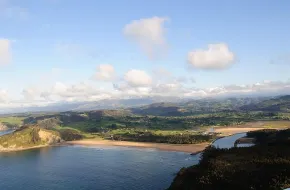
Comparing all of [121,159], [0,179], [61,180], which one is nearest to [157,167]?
[121,159]

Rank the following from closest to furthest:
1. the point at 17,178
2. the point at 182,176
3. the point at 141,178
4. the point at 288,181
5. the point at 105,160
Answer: the point at 288,181 → the point at 182,176 → the point at 141,178 → the point at 17,178 → the point at 105,160

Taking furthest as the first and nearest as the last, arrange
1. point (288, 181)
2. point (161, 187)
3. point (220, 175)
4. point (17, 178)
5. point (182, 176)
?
1. point (17, 178)
2. point (161, 187)
3. point (182, 176)
4. point (220, 175)
5. point (288, 181)

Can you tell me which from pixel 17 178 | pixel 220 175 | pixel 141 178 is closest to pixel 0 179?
pixel 17 178

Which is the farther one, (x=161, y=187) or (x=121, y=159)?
(x=121, y=159)

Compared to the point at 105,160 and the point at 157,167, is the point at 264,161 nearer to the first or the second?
the point at 157,167

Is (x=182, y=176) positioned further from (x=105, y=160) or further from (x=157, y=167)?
(x=105, y=160)

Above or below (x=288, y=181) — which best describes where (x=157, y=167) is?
below

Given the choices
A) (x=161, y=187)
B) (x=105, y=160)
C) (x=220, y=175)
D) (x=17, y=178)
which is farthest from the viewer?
(x=105, y=160)
